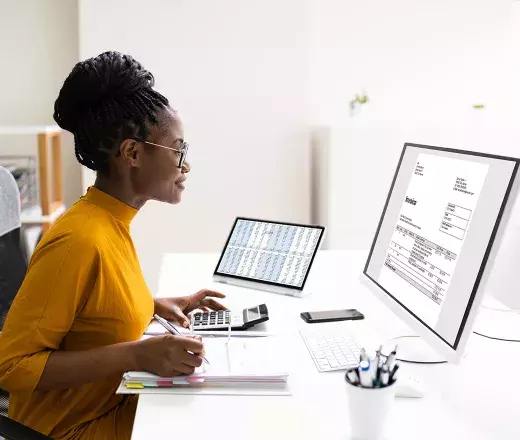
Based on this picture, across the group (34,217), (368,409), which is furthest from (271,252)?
(34,217)

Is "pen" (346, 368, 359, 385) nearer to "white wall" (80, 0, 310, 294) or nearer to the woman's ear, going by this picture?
the woman's ear

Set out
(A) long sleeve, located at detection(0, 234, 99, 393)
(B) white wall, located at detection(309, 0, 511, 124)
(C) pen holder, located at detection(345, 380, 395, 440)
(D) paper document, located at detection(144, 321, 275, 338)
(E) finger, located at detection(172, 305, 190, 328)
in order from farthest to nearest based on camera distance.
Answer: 1. (B) white wall, located at detection(309, 0, 511, 124)
2. (E) finger, located at detection(172, 305, 190, 328)
3. (D) paper document, located at detection(144, 321, 275, 338)
4. (A) long sleeve, located at detection(0, 234, 99, 393)
5. (C) pen holder, located at detection(345, 380, 395, 440)

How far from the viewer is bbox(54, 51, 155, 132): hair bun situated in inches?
45.3

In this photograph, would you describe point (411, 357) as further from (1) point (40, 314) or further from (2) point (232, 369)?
(1) point (40, 314)

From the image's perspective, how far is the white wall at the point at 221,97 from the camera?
279 centimetres

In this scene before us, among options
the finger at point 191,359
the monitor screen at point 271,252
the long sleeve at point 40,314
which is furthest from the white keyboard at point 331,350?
the long sleeve at point 40,314

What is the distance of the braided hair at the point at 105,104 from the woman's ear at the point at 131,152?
0.03 ft

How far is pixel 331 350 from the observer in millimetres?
1216

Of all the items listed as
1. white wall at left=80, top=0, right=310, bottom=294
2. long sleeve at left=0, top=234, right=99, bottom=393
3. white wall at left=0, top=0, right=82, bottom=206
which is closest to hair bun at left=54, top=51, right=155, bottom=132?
long sleeve at left=0, top=234, right=99, bottom=393

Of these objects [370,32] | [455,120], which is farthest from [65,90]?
[455,120]

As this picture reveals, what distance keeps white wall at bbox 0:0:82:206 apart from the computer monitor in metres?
1.98

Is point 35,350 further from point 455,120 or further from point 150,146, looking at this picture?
point 455,120

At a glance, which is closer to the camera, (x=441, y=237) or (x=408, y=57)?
(x=441, y=237)

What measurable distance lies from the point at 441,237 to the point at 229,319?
0.48 meters
